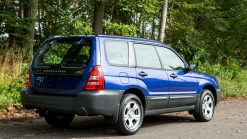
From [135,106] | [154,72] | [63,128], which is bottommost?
[63,128]

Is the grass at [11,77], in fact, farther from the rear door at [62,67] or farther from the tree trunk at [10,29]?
the rear door at [62,67]

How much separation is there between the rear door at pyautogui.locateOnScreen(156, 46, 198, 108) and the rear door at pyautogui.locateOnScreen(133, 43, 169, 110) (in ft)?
0.63

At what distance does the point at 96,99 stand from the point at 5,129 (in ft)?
7.48

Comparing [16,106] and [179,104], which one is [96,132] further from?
[16,106]

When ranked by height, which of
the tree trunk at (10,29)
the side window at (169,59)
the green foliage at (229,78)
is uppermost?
the tree trunk at (10,29)

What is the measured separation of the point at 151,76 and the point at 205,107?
2.17 metres

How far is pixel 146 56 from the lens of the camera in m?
7.86

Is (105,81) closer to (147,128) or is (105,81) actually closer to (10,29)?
(147,128)

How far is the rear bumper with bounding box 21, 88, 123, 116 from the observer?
6535 mm

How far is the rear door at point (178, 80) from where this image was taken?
27.0ft

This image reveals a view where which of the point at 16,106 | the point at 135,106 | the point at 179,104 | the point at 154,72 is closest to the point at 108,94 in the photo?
the point at 135,106

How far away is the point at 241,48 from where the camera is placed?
29.8 meters

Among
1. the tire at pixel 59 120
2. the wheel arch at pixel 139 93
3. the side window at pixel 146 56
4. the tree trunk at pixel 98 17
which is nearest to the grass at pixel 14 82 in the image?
the tire at pixel 59 120

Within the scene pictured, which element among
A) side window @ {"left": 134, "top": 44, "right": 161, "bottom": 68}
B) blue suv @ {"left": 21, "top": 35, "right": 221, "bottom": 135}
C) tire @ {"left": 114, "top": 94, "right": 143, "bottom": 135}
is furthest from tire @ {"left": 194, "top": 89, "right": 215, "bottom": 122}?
tire @ {"left": 114, "top": 94, "right": 143, "bottom": 135}
